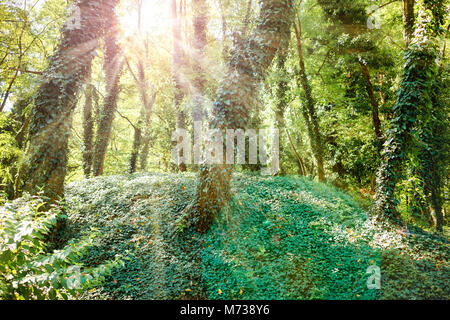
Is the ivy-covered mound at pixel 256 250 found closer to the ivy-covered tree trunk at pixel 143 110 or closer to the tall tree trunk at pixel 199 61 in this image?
the tall tree trunk at pixel 199 61

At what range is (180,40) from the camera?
12.3m

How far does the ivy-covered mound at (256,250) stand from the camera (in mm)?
4426

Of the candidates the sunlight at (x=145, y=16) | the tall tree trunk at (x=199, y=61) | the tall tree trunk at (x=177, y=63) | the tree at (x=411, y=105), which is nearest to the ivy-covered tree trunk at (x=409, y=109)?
the tree at (x=411, y=105)

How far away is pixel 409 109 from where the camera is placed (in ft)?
19.1

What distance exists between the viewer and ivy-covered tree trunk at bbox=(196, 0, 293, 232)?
238 inches

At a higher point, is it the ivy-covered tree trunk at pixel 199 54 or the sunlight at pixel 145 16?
the sunlight at pixel 145 16

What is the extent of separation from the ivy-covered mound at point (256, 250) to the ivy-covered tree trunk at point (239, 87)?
56cm

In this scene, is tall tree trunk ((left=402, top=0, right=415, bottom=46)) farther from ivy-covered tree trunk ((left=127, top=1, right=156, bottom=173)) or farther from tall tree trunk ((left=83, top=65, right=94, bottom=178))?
tall tree trunk ((left=83, top=65, right=94, bottom=178))

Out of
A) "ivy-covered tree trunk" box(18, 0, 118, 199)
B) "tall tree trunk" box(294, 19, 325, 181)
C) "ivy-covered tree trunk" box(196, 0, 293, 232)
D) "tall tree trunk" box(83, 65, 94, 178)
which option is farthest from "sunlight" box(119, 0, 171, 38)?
"ivy-covered tree trunk" box(196, 0, 293, 232)
